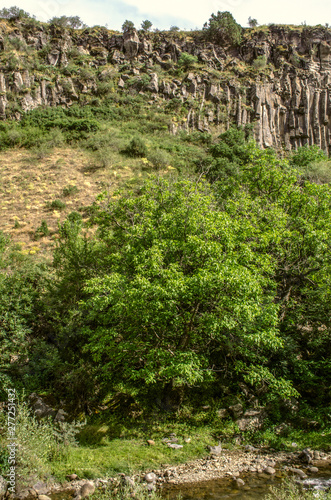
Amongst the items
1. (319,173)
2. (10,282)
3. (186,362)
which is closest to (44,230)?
(10,282)

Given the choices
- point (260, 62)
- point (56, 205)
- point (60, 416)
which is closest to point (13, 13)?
point (260, 62)

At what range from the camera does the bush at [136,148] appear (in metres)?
33.5

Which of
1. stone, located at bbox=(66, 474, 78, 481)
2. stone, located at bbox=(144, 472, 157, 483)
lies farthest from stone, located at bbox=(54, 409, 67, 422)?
stone, located at bbox=(144, 472, 157, 483)

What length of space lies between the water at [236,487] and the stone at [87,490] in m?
1.59

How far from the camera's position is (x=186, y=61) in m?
48.2

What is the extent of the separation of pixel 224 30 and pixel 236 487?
60367mm

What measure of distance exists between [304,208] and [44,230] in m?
16.3

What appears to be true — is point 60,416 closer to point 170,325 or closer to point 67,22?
point 170,325

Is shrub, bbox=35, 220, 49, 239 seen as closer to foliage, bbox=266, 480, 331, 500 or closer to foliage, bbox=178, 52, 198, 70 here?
foliage, bbox=266, 480, 331, 500

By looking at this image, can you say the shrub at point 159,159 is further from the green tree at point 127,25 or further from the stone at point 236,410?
the green tree at point 127,25

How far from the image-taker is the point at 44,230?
21.9m

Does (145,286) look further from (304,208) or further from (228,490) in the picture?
(304,208)

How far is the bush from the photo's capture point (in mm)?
33531

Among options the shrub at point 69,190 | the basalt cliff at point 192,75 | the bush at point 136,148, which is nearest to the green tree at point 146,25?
the basalt cliff at point 192,75
